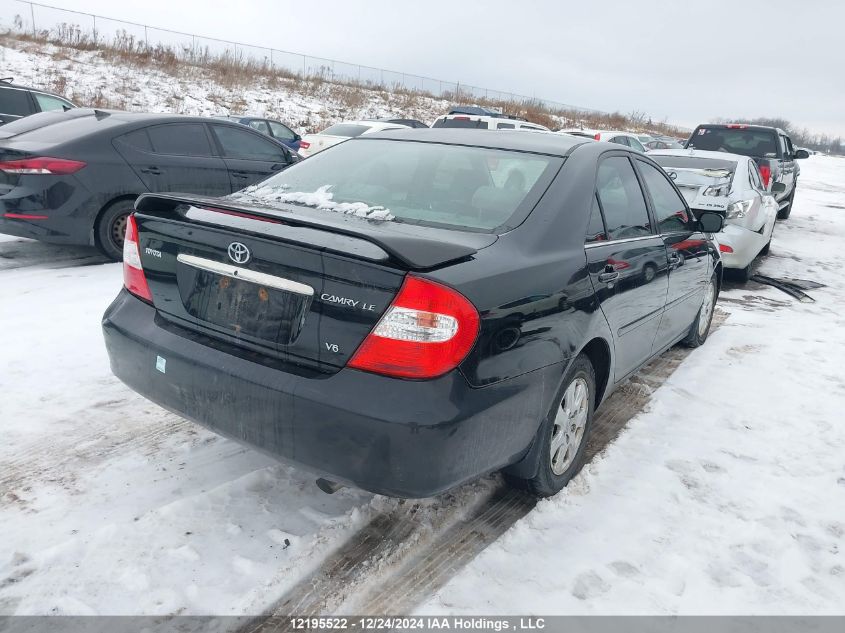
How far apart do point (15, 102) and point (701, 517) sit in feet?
42.0

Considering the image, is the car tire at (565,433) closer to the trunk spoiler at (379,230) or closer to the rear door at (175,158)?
the trunk spoiler at (379,230)

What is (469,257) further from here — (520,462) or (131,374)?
(131,374)

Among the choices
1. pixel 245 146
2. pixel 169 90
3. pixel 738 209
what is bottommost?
pixel 169 90

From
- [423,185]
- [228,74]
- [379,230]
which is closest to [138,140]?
[423,185]

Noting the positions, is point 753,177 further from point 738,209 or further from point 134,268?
point 134,268

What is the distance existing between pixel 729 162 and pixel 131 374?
7636 millimetres

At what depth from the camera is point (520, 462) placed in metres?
2.84

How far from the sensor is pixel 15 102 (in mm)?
11578

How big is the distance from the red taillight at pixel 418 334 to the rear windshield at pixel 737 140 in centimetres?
1255

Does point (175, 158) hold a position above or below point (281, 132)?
above

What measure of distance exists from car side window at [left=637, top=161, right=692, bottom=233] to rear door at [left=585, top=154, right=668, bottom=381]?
0.22 meters

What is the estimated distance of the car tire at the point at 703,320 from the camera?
209 inches

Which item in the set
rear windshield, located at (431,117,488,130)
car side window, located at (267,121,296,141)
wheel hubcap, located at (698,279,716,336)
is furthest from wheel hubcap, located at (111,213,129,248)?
car side window, located at (267,121,296,141)

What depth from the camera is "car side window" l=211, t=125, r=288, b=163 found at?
783cm
